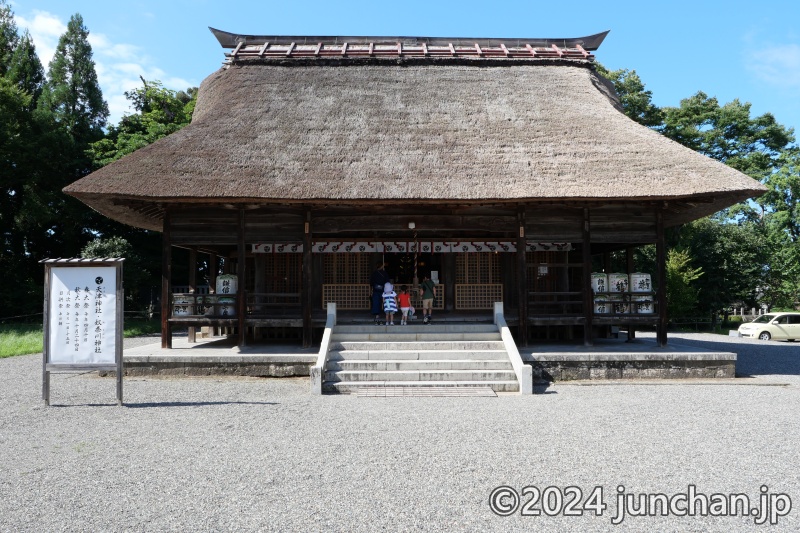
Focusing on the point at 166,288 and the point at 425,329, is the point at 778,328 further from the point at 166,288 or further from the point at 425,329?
the point at 166,288

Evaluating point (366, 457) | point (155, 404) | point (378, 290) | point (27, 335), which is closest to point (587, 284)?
point (378, 290)

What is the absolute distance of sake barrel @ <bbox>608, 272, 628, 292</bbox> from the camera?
12352 millimetres

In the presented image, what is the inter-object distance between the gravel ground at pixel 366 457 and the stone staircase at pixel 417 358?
712mm

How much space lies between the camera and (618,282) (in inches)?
488

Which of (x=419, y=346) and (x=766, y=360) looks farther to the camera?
(x=766, y=360)

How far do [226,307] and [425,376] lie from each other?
17.8ft

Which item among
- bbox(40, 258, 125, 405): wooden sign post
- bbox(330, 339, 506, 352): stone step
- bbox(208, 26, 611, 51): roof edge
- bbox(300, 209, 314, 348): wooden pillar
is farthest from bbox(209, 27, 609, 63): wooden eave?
bbox(40, 258, 125, 405): wooden sign post

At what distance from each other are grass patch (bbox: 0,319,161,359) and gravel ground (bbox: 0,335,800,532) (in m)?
7.49

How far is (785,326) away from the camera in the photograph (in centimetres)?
2044

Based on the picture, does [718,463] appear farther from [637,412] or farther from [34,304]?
[34,304]

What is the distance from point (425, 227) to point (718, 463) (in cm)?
759

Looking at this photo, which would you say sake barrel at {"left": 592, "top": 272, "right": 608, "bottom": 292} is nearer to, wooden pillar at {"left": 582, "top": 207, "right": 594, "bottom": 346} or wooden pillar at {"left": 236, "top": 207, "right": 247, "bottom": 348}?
wooden pillar at {"left": 582, "top": 207, "right": 594, "bottom": 346}

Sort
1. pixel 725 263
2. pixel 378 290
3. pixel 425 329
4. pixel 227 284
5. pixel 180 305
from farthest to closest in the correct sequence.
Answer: pixel 725 263 → pixel 378 290 → pixel 227 284 → pixel 180 305 → pixel 425 329

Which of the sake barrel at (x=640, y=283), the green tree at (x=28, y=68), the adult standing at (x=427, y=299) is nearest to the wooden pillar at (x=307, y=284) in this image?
the adult standing at (x=427, y=299)
